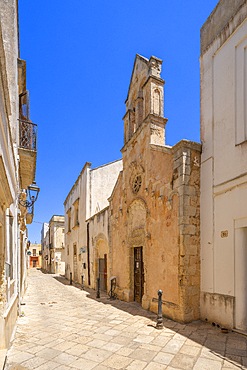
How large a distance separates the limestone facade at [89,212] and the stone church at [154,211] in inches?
116

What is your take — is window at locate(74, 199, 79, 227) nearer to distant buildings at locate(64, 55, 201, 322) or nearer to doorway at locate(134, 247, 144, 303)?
distant buildings at locate(64, 55, 201, 322)

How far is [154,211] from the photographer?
863cm

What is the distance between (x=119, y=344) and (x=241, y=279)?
293cm

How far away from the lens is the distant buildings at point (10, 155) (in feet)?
13.7

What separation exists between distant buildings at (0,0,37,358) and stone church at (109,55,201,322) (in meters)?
3.75

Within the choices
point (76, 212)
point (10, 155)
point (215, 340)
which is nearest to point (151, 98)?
point (10, 155)

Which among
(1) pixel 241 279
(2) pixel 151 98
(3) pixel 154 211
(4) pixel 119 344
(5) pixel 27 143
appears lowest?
(4) pixel 119 344

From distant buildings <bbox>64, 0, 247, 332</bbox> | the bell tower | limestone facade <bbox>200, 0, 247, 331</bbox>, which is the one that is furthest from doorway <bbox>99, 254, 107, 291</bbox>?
limestone facade <bbox>200, 0, 247, 331</bbox>

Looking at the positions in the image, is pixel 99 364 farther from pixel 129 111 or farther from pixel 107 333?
pixel 129 111

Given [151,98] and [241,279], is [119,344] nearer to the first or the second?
[241,279]

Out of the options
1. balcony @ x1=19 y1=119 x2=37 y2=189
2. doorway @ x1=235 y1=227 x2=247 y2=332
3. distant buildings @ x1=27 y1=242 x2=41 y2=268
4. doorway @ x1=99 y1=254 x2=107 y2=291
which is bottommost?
distant buildings @ x1=27 y1=242 x2=41 y2=268

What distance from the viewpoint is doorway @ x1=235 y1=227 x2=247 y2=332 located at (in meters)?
5.81

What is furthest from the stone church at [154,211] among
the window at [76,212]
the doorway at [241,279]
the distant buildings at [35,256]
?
the distant buildings at [35,256]

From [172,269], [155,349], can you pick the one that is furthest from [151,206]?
[155,349]
